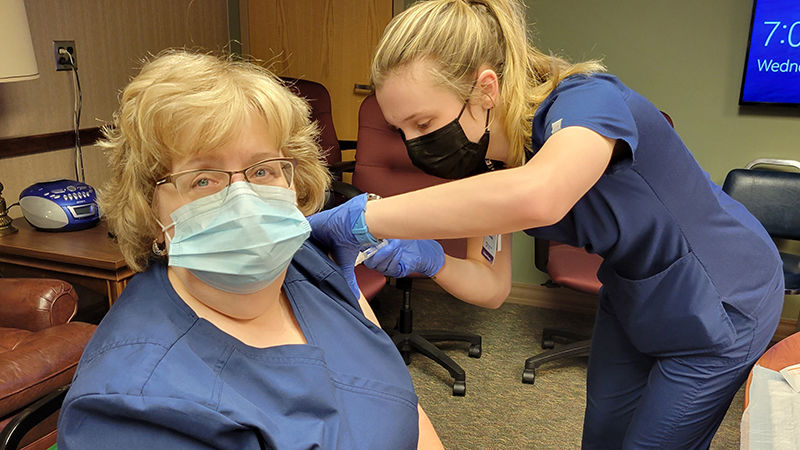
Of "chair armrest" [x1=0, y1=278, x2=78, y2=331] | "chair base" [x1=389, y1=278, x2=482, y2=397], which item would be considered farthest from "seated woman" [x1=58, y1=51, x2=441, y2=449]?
"chair base" [x1=389, y1=278, x2=482, y2=397]

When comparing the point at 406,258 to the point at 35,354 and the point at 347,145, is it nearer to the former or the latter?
the point at 35,354

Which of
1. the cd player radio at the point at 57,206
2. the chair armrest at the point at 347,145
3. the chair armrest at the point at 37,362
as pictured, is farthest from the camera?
the chair armrest at the point at 347,145

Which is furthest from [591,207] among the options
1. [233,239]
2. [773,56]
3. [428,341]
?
[773,56]

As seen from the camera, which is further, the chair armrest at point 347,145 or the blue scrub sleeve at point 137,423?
the chair armrest at point 347,145

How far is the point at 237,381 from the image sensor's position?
36.4 inches

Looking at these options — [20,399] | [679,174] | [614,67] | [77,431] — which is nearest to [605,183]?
[679,174]

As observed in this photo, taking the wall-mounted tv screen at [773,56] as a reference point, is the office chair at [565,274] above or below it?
below

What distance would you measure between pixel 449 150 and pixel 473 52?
8.0 inches

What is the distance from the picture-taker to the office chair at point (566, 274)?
8.71 feet

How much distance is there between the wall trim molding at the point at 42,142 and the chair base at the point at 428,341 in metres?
1.48

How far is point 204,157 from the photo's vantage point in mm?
992

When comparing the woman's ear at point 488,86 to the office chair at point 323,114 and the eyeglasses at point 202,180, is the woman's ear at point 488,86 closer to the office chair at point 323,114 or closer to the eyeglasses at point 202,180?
the eyeglasses at point 202,180

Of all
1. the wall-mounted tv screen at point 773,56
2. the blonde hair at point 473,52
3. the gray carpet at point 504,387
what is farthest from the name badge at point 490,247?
the wall-mounted tv screen at point 773,56

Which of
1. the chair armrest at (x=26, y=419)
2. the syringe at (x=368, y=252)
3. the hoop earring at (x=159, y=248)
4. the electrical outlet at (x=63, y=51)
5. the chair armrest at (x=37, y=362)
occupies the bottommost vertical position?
the chair armrest at (x=37, y=362)
